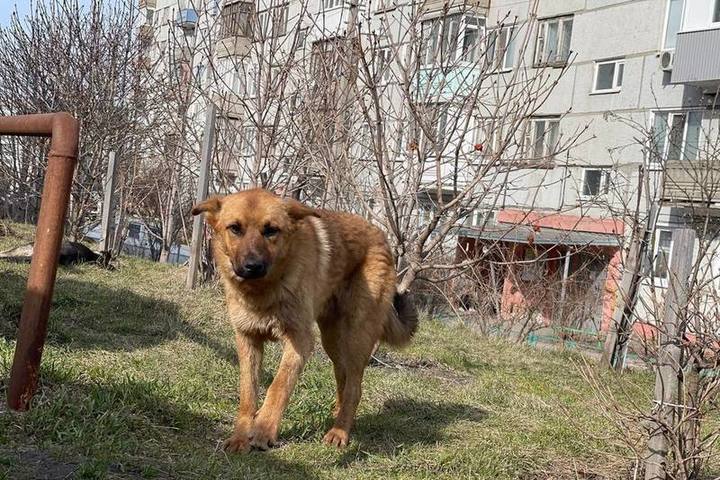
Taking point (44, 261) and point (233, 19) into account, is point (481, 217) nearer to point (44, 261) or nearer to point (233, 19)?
point (233, 19)

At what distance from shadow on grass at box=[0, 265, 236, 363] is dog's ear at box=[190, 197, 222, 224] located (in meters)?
1.86

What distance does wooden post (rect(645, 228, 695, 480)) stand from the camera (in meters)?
4.07

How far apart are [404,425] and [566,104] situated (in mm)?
21665

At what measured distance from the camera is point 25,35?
18.6 m

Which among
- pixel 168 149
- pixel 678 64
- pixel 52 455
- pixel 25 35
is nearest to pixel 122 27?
pixel 25 35

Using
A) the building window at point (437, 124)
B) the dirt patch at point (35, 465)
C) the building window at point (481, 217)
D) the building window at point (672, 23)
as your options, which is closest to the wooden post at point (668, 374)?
the dirt patch at point (35, 465)

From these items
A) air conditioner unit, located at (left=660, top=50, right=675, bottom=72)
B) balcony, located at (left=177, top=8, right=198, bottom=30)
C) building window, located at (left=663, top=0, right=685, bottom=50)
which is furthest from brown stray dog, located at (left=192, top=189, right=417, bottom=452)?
building window, located at (left=663, top=0, right=685, bottom=50)

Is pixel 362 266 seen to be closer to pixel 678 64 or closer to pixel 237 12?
pixel 237 12

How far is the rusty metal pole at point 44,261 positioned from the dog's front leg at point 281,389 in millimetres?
1246

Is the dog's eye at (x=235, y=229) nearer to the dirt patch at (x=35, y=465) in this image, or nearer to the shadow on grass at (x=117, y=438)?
the shadow on grass at (x=117, y=438)

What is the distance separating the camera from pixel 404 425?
5.65 metres

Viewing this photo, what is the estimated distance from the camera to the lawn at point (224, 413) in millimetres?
4059

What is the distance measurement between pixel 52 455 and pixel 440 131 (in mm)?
5582

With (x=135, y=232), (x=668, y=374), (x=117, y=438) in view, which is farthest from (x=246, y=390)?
(x=135, y=232)
